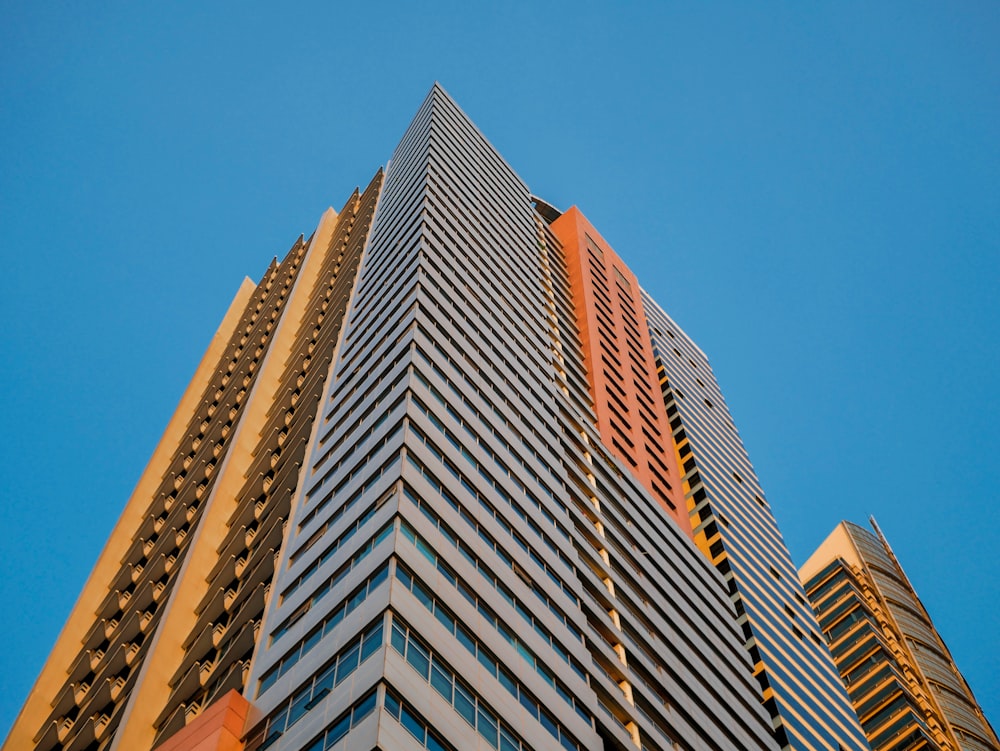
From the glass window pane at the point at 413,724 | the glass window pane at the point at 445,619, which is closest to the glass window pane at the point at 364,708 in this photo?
the glass window pane at the point at 413,724

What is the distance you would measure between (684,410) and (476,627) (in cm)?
6352

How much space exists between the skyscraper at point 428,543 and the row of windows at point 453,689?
11cm

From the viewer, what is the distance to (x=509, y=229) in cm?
9019

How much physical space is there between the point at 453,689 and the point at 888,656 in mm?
100488

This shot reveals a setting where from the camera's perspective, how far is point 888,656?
122 metres

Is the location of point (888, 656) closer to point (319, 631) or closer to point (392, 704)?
point (319, 631)

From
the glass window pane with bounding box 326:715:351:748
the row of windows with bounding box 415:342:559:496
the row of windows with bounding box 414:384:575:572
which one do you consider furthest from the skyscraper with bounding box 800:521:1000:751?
Result: the glass window pane with bounding box 326:715:351:748

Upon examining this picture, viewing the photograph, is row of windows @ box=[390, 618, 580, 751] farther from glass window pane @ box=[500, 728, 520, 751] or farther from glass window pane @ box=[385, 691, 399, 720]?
glass window pane @ box=[385, 691, 399, 720]

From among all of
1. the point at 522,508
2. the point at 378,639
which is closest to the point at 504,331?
the point at 522,508

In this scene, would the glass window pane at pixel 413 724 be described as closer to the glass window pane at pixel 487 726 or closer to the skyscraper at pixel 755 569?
the glass window pane at pixel 487 726

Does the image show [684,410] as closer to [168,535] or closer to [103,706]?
[168,535]

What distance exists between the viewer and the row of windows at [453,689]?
116ft

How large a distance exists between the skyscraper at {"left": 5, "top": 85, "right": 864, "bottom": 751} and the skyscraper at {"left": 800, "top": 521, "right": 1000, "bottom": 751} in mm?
30752

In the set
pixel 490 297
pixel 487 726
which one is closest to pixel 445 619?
pixel 487 726
